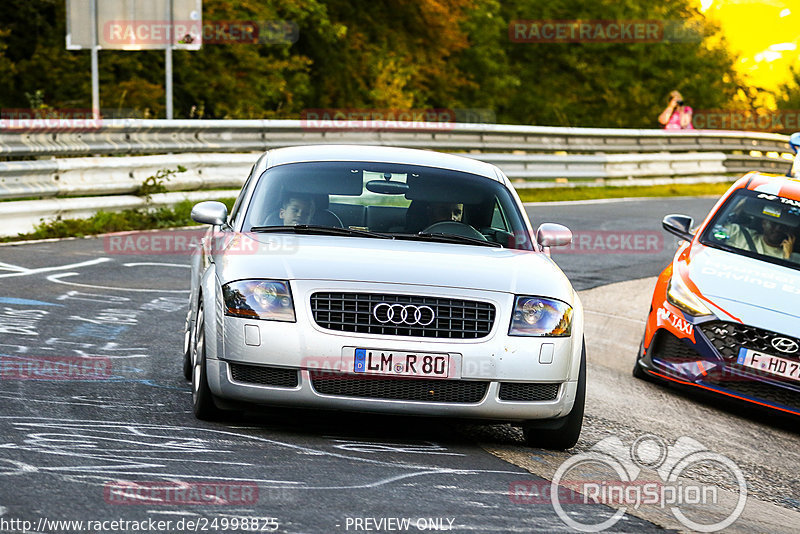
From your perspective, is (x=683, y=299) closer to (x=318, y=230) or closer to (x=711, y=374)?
(x=711, y=374)

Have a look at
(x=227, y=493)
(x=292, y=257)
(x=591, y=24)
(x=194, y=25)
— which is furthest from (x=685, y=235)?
(x=591, y=24)

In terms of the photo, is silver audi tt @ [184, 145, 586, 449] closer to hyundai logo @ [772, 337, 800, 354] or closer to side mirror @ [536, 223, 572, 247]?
side mirror @ [536, 223, 572, 247]

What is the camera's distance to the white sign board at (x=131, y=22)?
878 inches

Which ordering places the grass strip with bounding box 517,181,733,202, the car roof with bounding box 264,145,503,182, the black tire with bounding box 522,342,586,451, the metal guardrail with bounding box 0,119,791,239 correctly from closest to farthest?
the black tire with bounding box 522,342,586,451, the car roof with bounding box 264,145,503,182, the metal guardrail with bounding box 0,119,791,239, the grass strip with bounding box 517,181,733,202

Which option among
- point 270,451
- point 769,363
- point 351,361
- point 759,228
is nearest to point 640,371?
point 769,363

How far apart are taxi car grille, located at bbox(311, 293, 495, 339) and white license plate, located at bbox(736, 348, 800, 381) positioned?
9.57 feet

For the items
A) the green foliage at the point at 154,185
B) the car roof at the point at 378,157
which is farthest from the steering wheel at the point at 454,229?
the green foliage at the point at 154,185

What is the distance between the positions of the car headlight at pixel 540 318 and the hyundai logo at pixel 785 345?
8.04ft

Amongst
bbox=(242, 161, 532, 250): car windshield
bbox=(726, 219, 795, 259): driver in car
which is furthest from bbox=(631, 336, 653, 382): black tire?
bbox=(242, 161, 532, 250): car windshield

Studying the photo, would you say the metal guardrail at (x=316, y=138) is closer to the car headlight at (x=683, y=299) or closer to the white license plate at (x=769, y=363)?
the car headlight at (x=683, y=299)

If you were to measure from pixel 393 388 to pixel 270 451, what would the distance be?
0.66 metres

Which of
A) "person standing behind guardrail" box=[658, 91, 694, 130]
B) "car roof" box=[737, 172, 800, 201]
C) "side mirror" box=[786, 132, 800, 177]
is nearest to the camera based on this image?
"car roof" box=[737, 172, 800, 201]

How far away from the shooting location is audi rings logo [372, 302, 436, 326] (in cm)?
598

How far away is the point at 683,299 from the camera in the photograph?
8.82 metres
